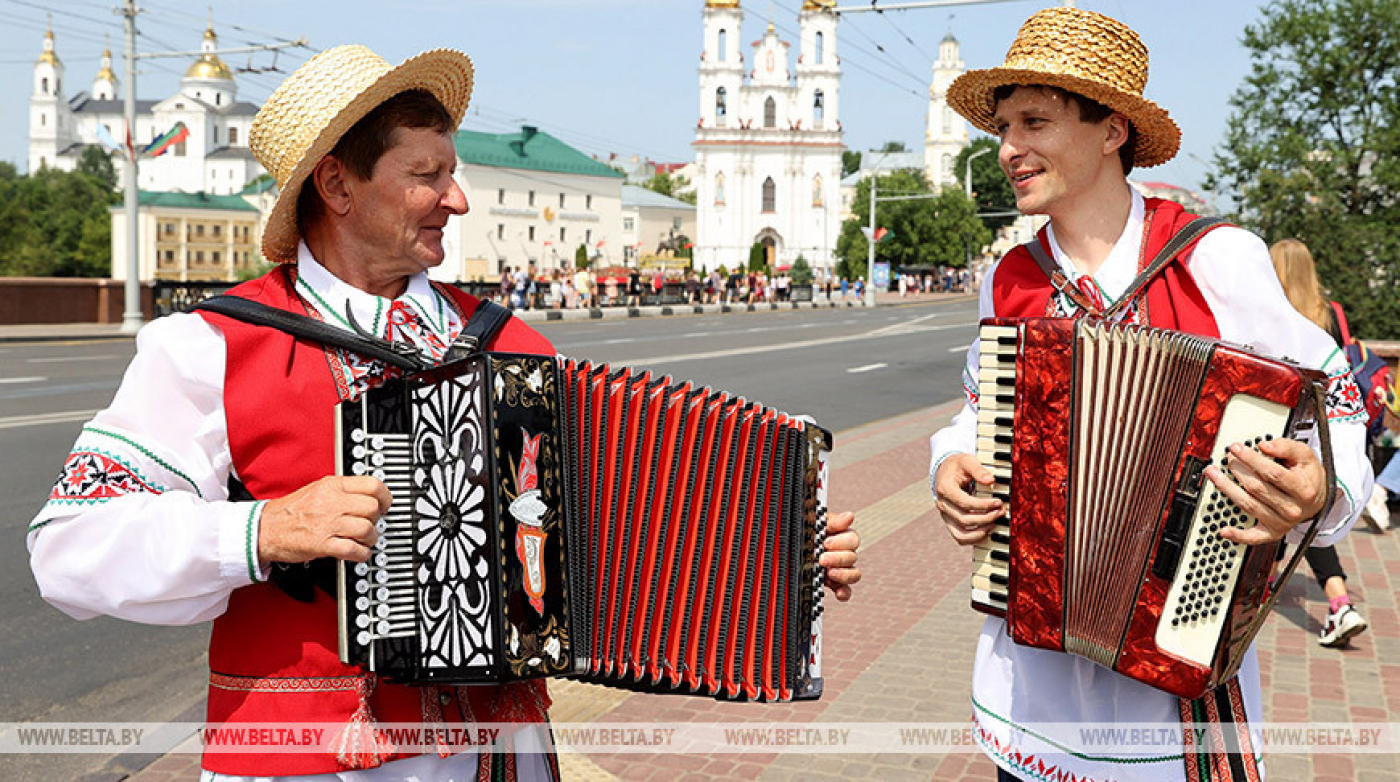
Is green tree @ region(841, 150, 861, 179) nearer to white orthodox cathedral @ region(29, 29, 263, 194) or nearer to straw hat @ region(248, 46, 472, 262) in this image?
white orthodox cathedral @ region(29, 29, 263, 194)

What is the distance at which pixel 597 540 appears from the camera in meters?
2.41

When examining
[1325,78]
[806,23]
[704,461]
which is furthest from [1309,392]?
[806,23]

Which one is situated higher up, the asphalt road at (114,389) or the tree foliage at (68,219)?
the tree foliage at (68,219)

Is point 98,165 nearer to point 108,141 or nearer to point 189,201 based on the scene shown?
point 189,201

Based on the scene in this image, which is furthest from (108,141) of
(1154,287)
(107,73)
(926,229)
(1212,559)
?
(107,73)

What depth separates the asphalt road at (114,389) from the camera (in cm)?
562

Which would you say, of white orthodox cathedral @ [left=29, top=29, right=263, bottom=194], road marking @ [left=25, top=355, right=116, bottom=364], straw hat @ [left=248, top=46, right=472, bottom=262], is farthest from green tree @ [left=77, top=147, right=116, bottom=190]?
straw hat @ [left=248, top=46, right=472, bottom=262]

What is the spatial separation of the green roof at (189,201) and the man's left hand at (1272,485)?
126m

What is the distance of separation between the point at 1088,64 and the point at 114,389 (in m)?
15.4

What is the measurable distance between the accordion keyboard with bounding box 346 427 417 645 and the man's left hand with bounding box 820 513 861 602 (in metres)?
0.99

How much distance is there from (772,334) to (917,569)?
24.2m

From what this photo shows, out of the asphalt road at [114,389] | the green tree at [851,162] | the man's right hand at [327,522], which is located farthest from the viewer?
the green tree at [851,162]

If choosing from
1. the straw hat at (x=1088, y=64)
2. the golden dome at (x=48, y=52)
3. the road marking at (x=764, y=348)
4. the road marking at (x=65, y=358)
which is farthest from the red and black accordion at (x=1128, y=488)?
the golden dome at (x=48, y=52)

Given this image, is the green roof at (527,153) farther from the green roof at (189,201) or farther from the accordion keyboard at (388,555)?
the accordion keyboard at (388,555)
